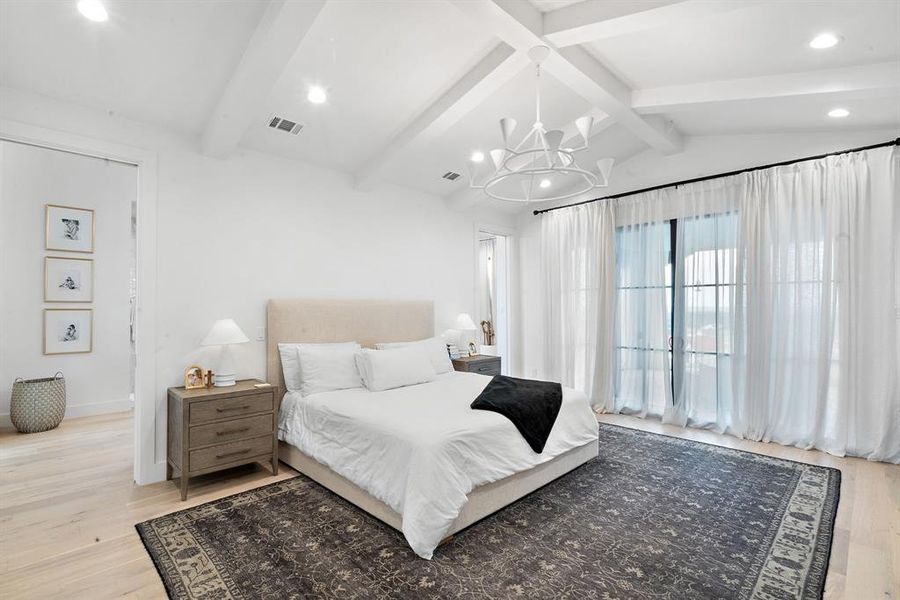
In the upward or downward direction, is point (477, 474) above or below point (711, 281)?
below

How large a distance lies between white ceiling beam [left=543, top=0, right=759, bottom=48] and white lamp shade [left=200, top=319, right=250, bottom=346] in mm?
3083

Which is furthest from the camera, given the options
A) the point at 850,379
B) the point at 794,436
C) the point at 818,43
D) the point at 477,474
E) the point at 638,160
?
the point at 638,160

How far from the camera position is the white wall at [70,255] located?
15.5 feet

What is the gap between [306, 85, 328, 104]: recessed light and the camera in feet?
10.6

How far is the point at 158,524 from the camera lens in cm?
261

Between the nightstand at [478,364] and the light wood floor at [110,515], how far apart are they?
208cm

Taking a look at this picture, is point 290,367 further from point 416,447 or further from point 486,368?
point 486,368

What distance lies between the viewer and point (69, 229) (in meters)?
5.11

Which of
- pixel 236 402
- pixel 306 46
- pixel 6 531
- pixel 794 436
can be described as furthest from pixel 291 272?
pixel 794 436

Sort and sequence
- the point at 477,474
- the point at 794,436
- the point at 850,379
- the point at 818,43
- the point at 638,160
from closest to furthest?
the point at 477,474 < the point at 818,43 < the point at 850,379 < the point at 794,436 < the point at 638,160

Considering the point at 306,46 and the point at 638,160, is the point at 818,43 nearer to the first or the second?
the point at 638,160

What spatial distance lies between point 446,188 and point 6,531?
469cm

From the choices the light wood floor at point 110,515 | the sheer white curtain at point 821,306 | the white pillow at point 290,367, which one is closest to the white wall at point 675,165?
the sheer white curtain at point 821,306

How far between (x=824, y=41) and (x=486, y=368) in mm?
4053
